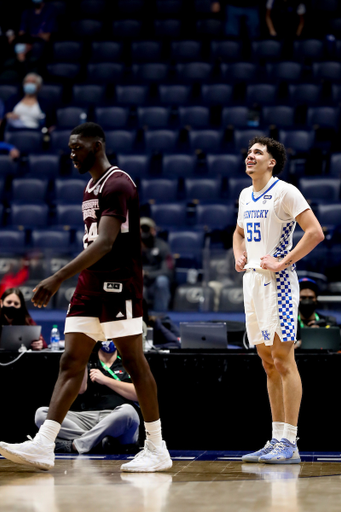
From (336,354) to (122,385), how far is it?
1.44 m

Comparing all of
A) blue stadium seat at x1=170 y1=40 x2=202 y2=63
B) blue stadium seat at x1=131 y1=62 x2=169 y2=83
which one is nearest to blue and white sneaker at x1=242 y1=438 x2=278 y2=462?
blue stadium seat at x1=131 y1=62 x2=169 y2=83

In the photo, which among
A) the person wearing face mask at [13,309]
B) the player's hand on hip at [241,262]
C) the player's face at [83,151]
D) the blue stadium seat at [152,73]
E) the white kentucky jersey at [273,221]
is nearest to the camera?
the player's face at [83,151]

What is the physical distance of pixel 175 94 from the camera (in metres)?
12.1

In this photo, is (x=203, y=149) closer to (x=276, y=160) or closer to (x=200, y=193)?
(x=200, y=193)

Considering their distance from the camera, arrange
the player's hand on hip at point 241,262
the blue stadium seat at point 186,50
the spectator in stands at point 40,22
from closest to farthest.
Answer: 1. the player's hand on hip at point 241,262
2. the blue stadium seat at point 186,50
3. the spectator in stands at point 40,22

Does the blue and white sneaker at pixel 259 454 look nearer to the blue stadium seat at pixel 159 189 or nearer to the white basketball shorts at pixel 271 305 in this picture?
the white basketball shorts at pixel 271 305

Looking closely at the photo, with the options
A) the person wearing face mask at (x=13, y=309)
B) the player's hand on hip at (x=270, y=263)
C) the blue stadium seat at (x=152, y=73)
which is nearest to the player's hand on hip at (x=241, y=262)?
the player's hand on hip at (x=270, y=263)

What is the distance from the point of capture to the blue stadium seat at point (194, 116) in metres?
11.5

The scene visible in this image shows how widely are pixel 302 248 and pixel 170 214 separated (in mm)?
5834

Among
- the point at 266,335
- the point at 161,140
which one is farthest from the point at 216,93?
the point at 266,335

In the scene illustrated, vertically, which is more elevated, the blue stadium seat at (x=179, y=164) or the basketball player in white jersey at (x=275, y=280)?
the blue stadium seat at (x=179, y=164)

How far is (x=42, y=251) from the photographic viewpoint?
7.89 m

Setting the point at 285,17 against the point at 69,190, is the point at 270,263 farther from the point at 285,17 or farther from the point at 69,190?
the point at 285,17

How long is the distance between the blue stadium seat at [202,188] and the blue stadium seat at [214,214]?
52 centimetres
